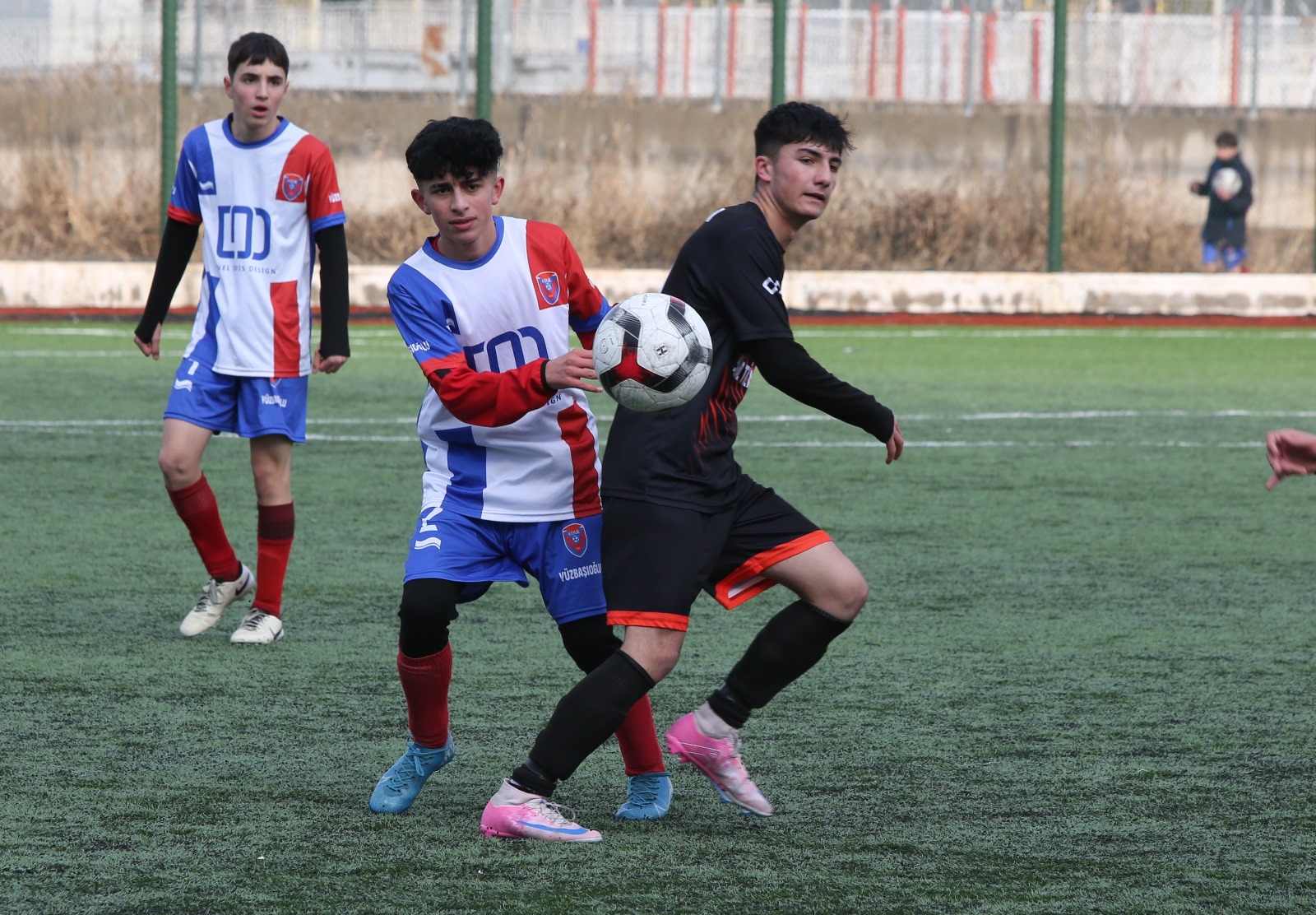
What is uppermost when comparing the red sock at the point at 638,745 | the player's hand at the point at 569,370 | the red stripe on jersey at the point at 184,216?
the red stripe on jersey at the point at 184,216

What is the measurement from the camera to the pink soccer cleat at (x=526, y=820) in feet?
12.8

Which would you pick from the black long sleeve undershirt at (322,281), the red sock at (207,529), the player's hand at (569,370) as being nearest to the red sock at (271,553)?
the red sock at (207,529)

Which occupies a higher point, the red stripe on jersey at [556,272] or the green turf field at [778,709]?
the red stripe on jersey at [556,272]

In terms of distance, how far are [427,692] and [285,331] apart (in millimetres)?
2282

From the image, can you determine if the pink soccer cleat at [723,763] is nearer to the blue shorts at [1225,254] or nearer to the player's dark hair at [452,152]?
the player's dark hair at [452,152]

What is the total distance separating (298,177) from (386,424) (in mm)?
4924

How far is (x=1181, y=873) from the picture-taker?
3.73 meters

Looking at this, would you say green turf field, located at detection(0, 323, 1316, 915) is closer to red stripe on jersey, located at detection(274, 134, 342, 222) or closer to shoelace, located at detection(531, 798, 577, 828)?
shoelace, located at detection(531, 798, 577, 828)

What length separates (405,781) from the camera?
4.14m

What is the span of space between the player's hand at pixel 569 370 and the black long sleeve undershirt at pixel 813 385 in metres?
0.40

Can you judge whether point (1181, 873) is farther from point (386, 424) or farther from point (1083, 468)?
point (386, 424)

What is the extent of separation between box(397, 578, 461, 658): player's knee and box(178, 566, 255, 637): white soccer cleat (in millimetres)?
2104

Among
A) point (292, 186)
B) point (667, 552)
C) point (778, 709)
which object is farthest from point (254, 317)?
point (667, 552)

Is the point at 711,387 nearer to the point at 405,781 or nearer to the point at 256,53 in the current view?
the point at 405,781
